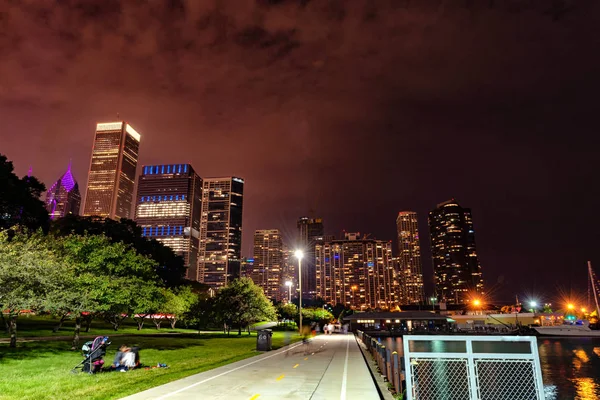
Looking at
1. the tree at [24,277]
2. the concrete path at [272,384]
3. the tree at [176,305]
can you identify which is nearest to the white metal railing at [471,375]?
the concrete path at [272,384]

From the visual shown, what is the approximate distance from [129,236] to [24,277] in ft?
226

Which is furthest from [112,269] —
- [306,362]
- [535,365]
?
[535,365]

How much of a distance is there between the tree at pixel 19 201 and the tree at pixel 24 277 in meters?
31.3

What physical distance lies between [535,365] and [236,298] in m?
48.3

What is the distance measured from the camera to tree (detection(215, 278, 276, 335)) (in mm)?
53188

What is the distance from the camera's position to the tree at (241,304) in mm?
53188

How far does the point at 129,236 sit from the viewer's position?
83688mm

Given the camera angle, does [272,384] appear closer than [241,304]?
Yes

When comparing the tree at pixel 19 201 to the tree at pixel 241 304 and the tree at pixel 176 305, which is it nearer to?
the tree at pixel 176 305

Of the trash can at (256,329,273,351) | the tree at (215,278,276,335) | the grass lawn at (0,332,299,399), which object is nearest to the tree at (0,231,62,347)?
the grass lawn at (0,332,299,399)

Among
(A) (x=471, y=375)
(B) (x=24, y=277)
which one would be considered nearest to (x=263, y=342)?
(B) (x=24, y=277)

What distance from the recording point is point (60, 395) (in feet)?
34.7

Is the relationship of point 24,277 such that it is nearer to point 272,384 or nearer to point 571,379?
point 272,384

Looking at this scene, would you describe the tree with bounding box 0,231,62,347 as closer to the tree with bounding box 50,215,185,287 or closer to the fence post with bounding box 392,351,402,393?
the fence post with bounding box 392,351,402,393
